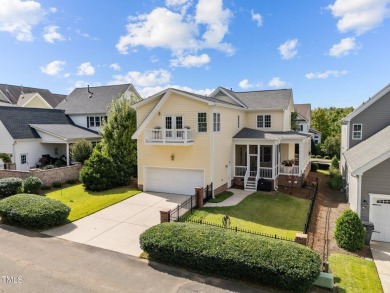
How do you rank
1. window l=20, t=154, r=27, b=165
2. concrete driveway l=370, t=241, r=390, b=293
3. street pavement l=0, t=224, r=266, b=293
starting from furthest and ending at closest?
window l=20, t=154, r=27, b=165
concrete driveway l=370, t=241, r=390, b=293
street pavement l=0, t=224, r=266, b=293

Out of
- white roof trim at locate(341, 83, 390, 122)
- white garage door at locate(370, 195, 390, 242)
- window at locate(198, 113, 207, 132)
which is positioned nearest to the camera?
white garage door at locate(370, 195, 390, 242)

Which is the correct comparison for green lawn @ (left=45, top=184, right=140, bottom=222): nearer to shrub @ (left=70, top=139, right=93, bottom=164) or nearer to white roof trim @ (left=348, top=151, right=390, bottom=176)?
shrub @ (left=70, top=139, right=93, bottom=164)

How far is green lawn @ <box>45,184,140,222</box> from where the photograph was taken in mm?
16447

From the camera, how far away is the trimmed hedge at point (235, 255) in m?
8.34

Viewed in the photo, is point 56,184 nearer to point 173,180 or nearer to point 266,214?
point 173,180

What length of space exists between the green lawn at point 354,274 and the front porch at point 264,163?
10521mm

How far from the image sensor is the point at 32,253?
11.0 meters

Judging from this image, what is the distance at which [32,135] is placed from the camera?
2798cm

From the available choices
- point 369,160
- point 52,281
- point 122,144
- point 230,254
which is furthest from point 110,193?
point 369,160

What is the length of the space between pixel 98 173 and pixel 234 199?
10.7 metres

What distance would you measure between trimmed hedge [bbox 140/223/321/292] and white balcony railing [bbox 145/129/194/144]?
29.0 ft

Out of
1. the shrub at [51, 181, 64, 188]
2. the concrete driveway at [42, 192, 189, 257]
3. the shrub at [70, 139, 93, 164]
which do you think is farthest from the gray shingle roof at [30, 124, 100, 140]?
the concrete driveway at [42, 192, 189, 257]

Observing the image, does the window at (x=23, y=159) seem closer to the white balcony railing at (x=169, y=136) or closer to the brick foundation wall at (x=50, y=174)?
the brick foundation wall at (x=50, y=174)

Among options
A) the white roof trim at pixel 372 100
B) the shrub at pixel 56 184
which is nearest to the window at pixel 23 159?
the shrub at pixel 56 184
